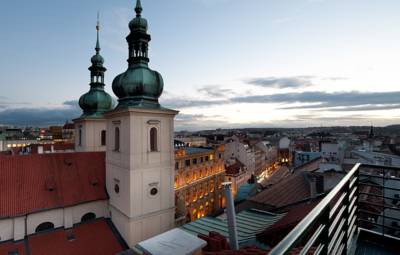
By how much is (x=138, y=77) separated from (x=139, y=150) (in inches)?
177

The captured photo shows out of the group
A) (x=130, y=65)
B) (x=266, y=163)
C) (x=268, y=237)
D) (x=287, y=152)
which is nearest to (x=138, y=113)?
(x=130, y=65)

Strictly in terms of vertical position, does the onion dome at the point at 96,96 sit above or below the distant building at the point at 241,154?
above

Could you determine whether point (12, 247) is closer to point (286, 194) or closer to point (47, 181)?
point (47, 181)

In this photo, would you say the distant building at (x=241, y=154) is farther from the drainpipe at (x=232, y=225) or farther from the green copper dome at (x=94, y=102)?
the drainpipe at (x=232, y=225)

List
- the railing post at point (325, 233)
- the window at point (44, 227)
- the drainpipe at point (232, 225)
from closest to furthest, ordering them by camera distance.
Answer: the railing post at point (325, 233), the drainpipe at point (232, 225), the window at point (44, 227)

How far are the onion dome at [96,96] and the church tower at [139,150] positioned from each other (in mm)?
5869

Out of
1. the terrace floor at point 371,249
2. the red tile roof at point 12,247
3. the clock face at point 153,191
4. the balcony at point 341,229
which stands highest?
the balcony at point 341,229

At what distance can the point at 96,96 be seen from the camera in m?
21.8

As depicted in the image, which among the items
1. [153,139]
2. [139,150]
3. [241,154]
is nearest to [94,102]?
[153,139]

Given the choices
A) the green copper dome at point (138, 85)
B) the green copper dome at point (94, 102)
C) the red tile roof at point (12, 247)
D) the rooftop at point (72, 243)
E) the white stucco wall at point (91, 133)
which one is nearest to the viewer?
the red tile roof at point (12, 247)

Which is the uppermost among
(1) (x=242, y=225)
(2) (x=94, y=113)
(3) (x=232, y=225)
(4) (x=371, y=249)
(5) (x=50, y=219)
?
(2) (x=94, y=113)

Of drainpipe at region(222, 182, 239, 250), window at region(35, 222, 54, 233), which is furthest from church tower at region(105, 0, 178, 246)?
drainpipe at region(222, 182, 239, 250)

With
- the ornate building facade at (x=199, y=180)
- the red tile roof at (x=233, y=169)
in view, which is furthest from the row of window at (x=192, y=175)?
the red tile roof at (x=233, y=169)

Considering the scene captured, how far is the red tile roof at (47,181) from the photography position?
14305mm
